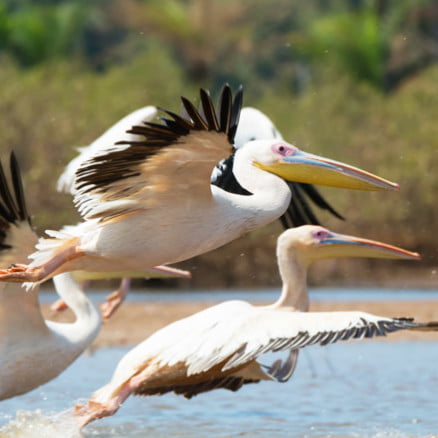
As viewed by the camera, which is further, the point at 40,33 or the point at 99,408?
the point at 40,33

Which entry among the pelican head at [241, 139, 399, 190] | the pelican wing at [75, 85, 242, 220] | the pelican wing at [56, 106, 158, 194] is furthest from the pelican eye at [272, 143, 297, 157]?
Answer: the pelican wing at [56, 106, 158, 194]

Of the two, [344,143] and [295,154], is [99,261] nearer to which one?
[295,154]

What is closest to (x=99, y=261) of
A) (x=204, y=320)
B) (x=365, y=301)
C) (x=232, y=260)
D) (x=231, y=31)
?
(x=204, y=320)

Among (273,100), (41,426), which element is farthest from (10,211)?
(273,100)

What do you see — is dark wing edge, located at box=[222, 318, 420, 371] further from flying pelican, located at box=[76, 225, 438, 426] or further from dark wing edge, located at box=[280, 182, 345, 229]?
dark wing edge, located at box=[280, 182, 345, 229]

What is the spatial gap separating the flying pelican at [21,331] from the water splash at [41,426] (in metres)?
0.21

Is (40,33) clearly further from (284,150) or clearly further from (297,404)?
(284,150)

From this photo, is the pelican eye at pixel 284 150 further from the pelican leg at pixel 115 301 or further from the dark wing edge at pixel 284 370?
the pelican leg at pixel 115 301

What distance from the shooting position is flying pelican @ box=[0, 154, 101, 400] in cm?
570

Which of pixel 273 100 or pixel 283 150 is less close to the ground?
pixel 273 100

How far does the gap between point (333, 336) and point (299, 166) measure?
89cm

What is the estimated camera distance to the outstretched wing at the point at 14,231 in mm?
5688

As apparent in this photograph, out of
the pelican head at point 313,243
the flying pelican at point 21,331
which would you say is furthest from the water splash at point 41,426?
the pelican head at point 313,243

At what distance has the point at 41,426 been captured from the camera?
5520 mm
